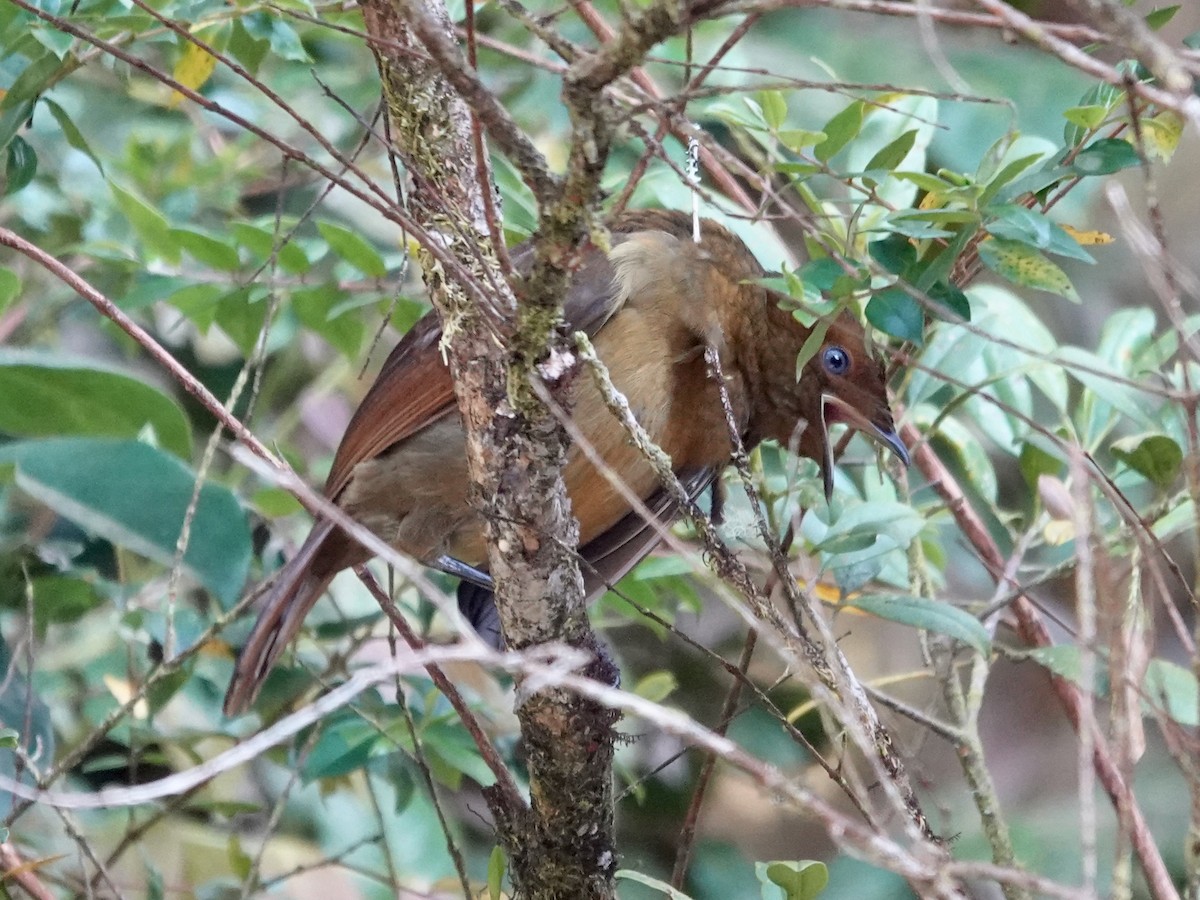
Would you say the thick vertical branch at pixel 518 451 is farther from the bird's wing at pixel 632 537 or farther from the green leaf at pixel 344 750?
the bird's wing at pixel 632 537

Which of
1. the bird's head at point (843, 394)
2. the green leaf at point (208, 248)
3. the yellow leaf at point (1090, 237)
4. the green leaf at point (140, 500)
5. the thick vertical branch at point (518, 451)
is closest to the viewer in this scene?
the thick vertical branch at point (518, 451)

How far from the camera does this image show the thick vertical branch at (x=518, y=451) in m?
1.62

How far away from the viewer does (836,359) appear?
2.78 metres

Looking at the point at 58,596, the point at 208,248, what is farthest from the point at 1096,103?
the point at 58,596

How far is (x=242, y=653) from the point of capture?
2.76 m

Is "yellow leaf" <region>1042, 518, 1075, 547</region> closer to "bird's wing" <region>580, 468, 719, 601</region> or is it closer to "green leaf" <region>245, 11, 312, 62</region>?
"bird's wing" <region>580, 468, 719, 601</region>

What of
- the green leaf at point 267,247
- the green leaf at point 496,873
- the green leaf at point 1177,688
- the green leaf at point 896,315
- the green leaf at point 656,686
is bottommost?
the green leaf at point 496,873

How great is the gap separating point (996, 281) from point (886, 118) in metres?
3.09

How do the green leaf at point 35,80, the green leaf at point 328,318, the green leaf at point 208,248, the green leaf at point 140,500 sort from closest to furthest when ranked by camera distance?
the green leaf at point 35,80 → the green leaf at point 140,500 → the green leaf at point 208,248 → the green leaf at point 328,318

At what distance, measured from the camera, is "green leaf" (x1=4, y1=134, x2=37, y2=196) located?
233 centimetres

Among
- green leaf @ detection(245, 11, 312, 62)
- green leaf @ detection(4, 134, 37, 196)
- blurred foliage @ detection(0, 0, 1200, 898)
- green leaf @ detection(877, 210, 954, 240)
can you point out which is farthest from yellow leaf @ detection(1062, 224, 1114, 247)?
green leaf @ detection(4, 134, 37, 196)

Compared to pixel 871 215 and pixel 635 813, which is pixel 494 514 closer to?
pixel 871 215

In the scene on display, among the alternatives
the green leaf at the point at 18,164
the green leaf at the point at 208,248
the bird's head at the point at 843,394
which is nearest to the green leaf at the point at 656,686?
the bird's head at the point at 843,394

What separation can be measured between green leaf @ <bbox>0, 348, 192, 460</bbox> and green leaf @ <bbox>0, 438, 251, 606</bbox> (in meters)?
0.13
